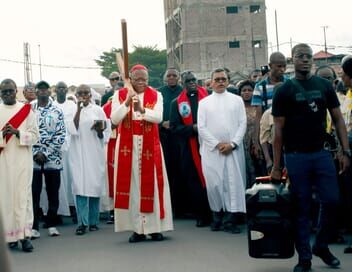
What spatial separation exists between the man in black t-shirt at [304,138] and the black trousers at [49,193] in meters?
5.02

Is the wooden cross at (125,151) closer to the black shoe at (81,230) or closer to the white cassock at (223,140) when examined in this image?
the white cassock at (223,140)

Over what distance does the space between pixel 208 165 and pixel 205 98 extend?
1.00 meters

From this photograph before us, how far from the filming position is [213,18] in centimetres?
6956

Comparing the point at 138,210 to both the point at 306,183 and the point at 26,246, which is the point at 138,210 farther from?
the point at 306,183

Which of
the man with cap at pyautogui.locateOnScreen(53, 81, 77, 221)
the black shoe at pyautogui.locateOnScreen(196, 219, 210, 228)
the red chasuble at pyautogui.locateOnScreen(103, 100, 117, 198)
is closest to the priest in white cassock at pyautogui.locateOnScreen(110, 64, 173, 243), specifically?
the black shoe at pyautogui.locateOnScreen(196, 219, 210, 228)

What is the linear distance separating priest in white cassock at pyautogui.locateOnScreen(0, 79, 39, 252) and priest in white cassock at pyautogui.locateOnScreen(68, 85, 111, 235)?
1.72 metres

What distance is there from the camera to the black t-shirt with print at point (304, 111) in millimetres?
6863

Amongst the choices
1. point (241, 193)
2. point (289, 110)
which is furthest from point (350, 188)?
point (241, 193)

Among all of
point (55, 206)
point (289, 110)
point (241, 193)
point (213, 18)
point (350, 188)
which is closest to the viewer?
point (289, 110)

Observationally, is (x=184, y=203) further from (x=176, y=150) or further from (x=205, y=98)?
(x=205, y=98)

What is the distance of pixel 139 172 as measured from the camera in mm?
9891

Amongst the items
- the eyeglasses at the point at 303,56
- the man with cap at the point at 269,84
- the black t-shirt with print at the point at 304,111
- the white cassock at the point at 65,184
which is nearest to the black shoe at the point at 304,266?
the black t-shirt with print at the point at 304,111

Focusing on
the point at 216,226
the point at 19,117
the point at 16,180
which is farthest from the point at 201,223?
the point at 19,117

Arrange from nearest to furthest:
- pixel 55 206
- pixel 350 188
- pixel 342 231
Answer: pixel 350 188, pixel 342 231, pixel 55 206
